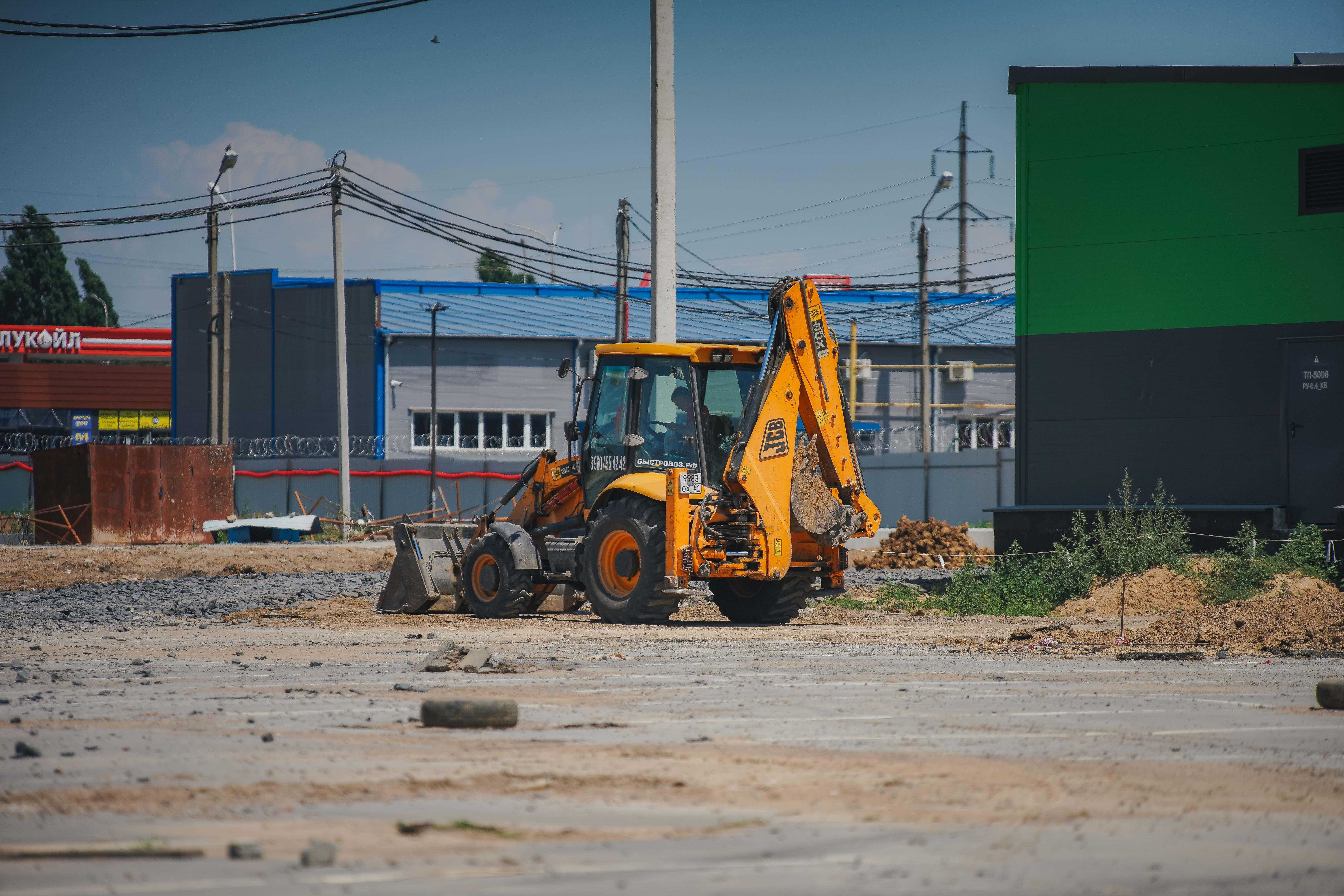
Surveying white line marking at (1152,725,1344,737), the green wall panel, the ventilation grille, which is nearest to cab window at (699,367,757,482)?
white line marking at (1152,725,1344,737)

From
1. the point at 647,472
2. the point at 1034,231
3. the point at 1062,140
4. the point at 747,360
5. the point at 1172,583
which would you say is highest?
the point at 1062,140

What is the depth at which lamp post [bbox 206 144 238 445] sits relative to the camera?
119 feet

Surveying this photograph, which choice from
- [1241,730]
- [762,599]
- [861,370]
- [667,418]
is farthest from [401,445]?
[1241,730]

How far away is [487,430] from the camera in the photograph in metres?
47.3

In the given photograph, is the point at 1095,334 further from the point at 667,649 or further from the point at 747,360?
the point at 667,649

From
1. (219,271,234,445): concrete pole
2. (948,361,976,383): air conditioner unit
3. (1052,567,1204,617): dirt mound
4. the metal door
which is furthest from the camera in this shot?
(948,361,976,383): air conditioner unit

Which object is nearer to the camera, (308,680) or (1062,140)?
(308,680)

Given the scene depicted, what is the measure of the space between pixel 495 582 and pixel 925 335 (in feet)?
111

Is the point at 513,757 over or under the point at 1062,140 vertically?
under

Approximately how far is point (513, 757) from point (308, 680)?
3416 millimetres

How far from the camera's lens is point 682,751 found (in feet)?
20.1

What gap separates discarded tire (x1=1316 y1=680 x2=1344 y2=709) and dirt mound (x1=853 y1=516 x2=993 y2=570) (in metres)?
19.1

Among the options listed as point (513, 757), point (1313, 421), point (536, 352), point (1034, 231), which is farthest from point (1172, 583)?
point (536, 352)

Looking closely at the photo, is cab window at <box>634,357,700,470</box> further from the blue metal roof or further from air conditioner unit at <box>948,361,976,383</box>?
air conditioner unit at <box>948,361,976,383</box>
